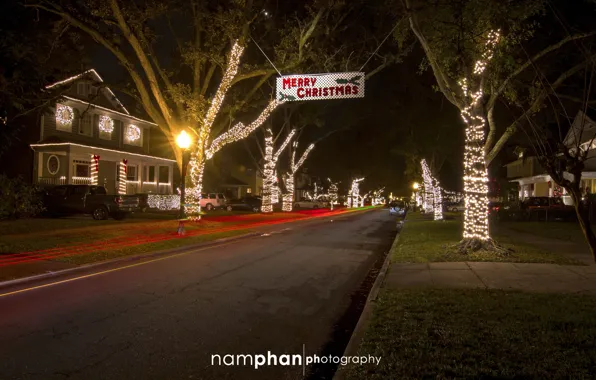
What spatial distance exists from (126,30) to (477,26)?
13451 mm

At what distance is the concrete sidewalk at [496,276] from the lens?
30.2ft

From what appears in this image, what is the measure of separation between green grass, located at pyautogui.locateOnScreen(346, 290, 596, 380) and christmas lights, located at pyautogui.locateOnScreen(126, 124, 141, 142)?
1287 inches

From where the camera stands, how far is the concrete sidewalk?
30.2 ft

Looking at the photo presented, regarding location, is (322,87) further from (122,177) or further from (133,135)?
(133,135)

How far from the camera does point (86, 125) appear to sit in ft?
108

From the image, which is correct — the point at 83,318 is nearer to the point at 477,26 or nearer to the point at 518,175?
the point at 477,26

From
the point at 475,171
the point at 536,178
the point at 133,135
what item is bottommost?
the point at 475,171

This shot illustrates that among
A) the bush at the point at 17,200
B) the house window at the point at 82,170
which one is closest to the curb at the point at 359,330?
the bush at the point at 17,200

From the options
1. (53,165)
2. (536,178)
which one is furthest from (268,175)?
(536,178)

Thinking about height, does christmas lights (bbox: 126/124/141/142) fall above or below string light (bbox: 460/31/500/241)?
above

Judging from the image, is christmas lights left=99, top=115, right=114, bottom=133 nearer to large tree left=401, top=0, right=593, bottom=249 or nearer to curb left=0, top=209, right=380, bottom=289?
curb left=0, top=209, right=380, bottom=289

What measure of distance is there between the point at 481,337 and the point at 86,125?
32.6 meters

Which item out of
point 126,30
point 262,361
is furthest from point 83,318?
point 126,30

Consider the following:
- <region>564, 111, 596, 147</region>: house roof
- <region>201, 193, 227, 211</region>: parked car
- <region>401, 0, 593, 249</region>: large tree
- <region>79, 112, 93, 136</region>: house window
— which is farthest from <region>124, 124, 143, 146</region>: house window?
<region>564, 111, 596, 147</region>: house roof
